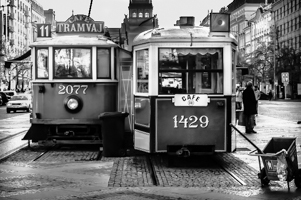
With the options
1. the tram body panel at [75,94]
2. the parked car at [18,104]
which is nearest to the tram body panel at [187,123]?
the tram body panel at [75,94]

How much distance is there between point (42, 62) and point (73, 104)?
135 cm

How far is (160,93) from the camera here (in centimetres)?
1247


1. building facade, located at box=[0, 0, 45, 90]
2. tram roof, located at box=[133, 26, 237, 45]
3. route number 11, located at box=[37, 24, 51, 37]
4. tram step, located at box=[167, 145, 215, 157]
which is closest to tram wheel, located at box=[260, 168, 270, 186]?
tram step, located at box=[167, 145, 215, 157]

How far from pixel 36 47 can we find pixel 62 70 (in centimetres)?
91

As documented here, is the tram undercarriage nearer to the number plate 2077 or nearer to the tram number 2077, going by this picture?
the number plate 2077

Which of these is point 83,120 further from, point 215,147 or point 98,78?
point 215,147

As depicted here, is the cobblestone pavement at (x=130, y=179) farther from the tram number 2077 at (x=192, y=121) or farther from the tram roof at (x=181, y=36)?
the tram roof at (x=181, y=36)

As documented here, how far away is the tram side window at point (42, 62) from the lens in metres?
16.2

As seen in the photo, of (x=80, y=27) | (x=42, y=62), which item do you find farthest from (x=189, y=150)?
(x=80, y=27)

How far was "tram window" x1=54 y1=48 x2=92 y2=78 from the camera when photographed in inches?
632

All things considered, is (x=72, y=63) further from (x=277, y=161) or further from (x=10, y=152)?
(x=277, y=161)

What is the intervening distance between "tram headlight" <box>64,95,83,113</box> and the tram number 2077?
4299 mm

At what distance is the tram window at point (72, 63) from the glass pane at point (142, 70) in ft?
Result: 10.00

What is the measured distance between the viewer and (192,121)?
12.4m
